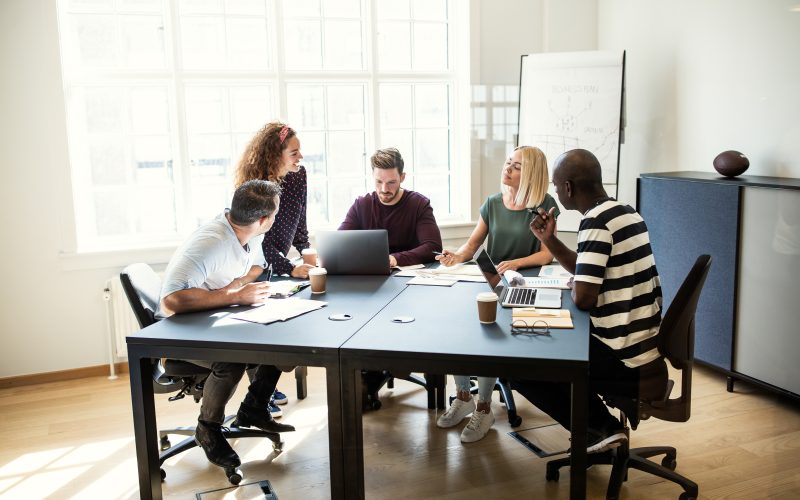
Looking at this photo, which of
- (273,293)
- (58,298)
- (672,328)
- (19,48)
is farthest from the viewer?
(58,298)

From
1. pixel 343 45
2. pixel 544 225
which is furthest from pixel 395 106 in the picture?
pixel 544 225

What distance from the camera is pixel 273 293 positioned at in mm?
3135

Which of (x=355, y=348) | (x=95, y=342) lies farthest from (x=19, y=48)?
(x=355, y=348)

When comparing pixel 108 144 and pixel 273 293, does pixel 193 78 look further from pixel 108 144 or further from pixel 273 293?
pixel 273 293

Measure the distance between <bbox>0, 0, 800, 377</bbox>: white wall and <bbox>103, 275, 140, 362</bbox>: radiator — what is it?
63 mm

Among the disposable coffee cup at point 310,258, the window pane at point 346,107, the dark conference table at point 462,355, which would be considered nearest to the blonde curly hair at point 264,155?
the disposable coffee cup at point 310,258

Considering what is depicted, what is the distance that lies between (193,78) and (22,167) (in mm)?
1126

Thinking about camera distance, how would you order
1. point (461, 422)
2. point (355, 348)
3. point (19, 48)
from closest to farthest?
point (355, 348) < point (461, 422) < point (19, 48)

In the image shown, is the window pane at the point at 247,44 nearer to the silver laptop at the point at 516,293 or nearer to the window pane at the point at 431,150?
the window pane at the point at 431,150

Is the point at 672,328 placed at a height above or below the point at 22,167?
below

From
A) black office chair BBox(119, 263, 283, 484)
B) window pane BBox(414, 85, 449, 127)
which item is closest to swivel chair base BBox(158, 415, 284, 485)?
black office chair BBox(119, 263, 283, 484)

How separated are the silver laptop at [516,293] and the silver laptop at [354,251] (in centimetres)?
48

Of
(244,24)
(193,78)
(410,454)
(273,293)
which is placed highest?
(244,24)

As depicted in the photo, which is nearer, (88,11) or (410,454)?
(410,454)
